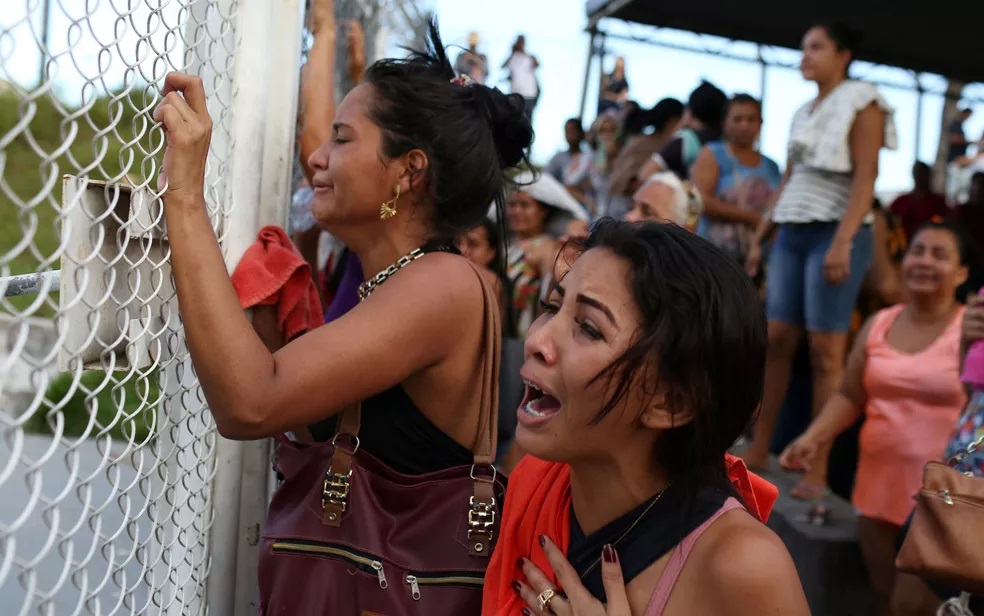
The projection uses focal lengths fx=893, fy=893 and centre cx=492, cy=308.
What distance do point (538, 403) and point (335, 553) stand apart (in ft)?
1.59

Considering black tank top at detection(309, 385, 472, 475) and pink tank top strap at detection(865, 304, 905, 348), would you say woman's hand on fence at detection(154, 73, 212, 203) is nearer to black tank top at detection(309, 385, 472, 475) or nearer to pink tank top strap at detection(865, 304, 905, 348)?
black tank top at detection(309, 385, 472, 475)

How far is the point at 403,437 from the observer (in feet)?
5.56

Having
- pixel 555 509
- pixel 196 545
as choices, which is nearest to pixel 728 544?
pixel 555 509

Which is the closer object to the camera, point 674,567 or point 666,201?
point 674,567

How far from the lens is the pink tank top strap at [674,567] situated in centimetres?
134

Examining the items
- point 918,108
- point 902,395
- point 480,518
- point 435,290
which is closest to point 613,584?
point 480,518

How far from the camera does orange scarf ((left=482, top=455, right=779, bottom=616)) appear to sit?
5.07 feet

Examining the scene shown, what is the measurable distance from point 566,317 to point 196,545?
1.00 meters

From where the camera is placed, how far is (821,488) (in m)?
3.76

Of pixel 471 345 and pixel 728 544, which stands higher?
pixel 471 345

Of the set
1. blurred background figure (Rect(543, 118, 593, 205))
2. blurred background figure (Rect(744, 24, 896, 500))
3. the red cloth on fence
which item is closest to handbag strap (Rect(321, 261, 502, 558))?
the red cloth on fence

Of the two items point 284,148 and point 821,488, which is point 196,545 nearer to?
point 284,148

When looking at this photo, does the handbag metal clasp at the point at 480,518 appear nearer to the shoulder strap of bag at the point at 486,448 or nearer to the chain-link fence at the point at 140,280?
the shoulder strap of bag at the point at 486,448

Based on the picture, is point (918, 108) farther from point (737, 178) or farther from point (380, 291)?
point (380, 291)
